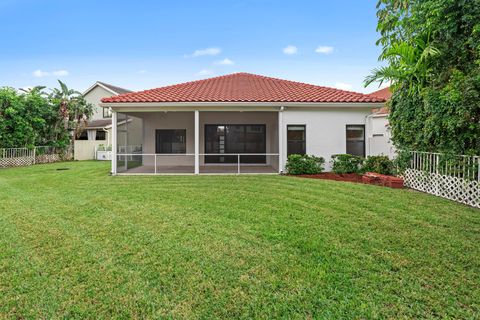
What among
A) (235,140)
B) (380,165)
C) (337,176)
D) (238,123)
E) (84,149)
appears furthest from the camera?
(84,149)

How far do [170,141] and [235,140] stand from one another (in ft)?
11.6

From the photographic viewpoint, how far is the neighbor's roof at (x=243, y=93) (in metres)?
11.9

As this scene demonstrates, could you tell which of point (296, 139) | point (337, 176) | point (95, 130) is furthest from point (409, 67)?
point (95, 130)

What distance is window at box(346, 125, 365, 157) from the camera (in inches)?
484

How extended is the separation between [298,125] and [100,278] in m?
10.3

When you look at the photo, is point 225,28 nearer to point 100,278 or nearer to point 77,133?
point 77,133

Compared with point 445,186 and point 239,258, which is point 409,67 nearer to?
point 445,186

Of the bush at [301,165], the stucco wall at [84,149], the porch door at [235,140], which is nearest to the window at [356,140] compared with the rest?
the bush at [301,165]

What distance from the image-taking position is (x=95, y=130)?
25281 millimetres

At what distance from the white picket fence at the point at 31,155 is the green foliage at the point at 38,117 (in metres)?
0.38

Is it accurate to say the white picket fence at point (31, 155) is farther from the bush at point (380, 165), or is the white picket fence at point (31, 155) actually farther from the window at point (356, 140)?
the bush at point (380, 165)

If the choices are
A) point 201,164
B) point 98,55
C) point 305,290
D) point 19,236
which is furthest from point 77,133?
point 305,290

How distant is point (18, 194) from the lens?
7980 millimetres

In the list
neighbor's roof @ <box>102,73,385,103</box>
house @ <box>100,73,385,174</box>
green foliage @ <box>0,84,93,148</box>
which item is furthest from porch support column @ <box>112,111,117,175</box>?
green foliage @ <box>0,84,93,148</box>
